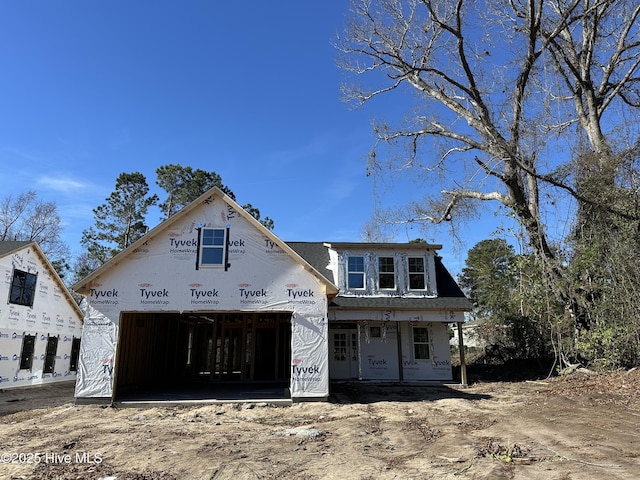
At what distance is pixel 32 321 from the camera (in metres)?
19.2

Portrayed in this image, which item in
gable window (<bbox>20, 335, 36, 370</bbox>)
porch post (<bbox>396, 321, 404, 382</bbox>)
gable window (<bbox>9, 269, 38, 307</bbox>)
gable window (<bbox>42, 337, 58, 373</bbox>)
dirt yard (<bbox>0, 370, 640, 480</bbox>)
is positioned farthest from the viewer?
gable window (<bbox>42, 337, 58, 373</bbox>)

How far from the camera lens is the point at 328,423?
947 cm

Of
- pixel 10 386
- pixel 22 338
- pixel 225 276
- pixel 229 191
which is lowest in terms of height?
pixel 10 386

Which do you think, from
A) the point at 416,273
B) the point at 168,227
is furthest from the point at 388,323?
the point at 168,227

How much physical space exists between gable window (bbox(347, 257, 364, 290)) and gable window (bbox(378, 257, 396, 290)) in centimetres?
72

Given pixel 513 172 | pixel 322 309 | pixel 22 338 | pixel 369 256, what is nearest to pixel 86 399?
pixel 322 309

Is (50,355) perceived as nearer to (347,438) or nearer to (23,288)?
(23,288)

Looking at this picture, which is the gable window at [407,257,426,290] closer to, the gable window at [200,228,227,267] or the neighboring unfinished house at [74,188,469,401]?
the neighboring unfinished house at [74,188,469,401]

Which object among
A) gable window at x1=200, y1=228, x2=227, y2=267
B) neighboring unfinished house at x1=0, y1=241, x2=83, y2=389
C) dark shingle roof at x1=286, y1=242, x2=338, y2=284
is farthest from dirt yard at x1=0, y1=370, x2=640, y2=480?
neighboring unfinished house at x1=0, y1=241, x2=83, y2=389

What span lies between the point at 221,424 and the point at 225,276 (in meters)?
4.20

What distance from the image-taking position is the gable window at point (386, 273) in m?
17.3

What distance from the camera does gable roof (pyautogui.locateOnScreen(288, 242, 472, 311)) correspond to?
16047 millimetres

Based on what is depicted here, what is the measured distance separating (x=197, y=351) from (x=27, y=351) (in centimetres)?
725

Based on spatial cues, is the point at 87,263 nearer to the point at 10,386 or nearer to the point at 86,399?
the point at 10,386
